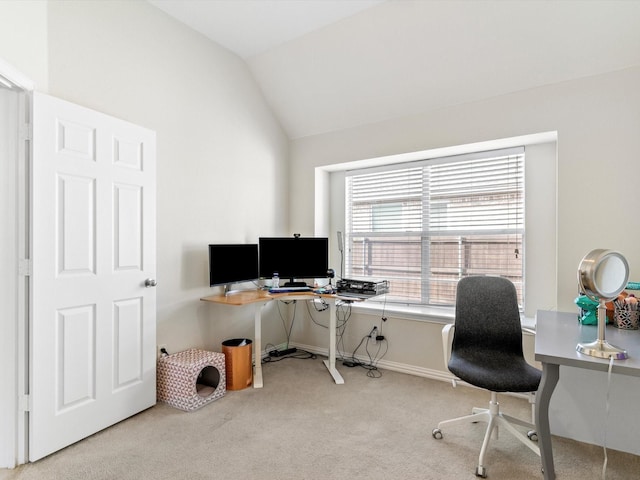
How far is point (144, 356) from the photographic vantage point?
8.47 ft

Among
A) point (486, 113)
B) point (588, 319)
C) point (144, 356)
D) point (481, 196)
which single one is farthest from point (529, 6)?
point (144, 356)

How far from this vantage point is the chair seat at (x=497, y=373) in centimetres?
194

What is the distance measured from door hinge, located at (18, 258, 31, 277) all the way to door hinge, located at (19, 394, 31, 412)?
68 cm

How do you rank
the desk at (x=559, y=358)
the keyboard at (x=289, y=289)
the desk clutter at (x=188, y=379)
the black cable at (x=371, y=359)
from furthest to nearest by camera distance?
the black cable at (x=371, y=359), the keyboard at (x=289, y=289), the desk clutter at (x=188, y=379), the desk at (x=559, y=358)

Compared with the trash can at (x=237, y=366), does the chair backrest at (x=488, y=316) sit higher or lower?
higher

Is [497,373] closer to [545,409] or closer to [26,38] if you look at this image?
[545,409]

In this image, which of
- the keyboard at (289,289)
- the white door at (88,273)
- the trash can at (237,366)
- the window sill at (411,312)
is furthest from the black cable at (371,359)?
the white door at (88,273)

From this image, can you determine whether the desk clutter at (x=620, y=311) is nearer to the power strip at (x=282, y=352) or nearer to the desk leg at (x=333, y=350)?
the desk leg at (x=333, y=350)

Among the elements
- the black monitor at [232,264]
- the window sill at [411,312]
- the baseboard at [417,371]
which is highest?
the black monitor at [232,264]

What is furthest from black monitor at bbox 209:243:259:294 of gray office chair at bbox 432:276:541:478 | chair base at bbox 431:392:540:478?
chair base at bbox 431:392:540:478

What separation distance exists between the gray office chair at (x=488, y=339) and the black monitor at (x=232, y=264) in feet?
6.19

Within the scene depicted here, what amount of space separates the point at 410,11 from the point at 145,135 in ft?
7.23

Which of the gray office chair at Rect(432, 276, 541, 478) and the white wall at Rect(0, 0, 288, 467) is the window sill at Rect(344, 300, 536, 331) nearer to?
the gray office chair at Rect(432, 276, 541, 478)

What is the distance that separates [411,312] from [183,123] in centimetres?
268
